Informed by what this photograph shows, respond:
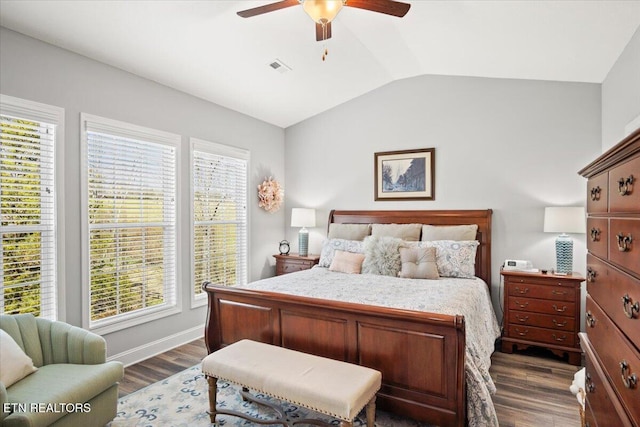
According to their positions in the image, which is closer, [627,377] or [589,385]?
[627,377]

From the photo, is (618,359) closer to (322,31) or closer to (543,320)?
(322,31)

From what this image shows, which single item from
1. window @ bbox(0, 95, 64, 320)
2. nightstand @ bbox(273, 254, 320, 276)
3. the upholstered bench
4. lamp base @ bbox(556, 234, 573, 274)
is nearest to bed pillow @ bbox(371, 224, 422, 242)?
nightstand @ bbox(273, 254, 320, 276)

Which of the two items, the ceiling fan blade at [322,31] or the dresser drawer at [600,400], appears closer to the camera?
the dresser drawer at [600,400]

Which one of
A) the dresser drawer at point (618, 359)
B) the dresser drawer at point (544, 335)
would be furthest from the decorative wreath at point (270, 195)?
the dresser drawer at point (618, 359)

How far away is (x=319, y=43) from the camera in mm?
3381

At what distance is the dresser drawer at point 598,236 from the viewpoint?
1170mm

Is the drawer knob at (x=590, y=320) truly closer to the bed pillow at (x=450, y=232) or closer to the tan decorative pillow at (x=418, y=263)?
the tan decorative pillow at (x=418, y=263)

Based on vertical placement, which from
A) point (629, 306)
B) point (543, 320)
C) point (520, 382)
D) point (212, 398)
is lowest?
point (520, 382)

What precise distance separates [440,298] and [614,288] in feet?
5.54

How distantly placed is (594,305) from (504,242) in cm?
283

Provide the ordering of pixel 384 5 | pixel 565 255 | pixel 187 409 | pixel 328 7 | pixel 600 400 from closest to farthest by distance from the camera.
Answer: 1. pixel 600 400
2. pixel 328 7
3. pixel 384 5
4. pixel 187 409
5. pixel 565 255

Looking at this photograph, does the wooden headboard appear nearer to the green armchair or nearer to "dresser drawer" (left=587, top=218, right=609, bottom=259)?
"dresser drawer" (left=587, top=218, right=609, bottom=259)

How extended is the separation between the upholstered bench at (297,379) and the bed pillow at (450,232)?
2218mm

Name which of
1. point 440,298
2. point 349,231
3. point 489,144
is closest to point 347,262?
point 349,231
